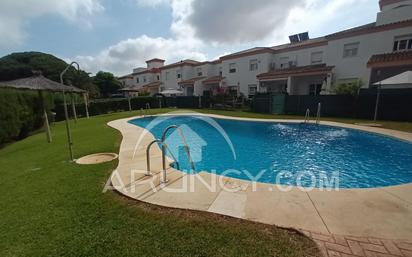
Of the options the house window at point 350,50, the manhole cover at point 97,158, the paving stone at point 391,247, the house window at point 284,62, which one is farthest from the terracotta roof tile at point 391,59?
the manhole cover at point 97,158

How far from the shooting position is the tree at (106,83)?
1967 inches

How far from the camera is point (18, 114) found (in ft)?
35.2

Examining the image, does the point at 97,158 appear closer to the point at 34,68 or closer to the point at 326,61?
the point at 326,61

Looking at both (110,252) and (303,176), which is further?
(303,176)

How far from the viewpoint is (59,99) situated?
68.1 ft

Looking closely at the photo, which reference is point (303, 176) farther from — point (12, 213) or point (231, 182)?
point (12, 213)

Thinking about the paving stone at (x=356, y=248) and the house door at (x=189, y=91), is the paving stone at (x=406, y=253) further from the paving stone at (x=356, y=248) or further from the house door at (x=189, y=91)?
the house door at (x=189, y=91)

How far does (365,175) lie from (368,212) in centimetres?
414

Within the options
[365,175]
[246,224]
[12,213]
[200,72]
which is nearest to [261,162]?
[365,175]

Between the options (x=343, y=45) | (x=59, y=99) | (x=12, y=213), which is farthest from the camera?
(x=59, y=99)

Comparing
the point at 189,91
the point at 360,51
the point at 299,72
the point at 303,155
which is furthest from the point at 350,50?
the point at 189,91

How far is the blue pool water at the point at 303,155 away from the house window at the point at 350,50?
1126 centimetres

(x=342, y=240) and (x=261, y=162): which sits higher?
(x=342, y=240)

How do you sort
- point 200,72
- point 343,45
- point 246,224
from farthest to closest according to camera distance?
point 200,72
point 343,45
point 246,224
